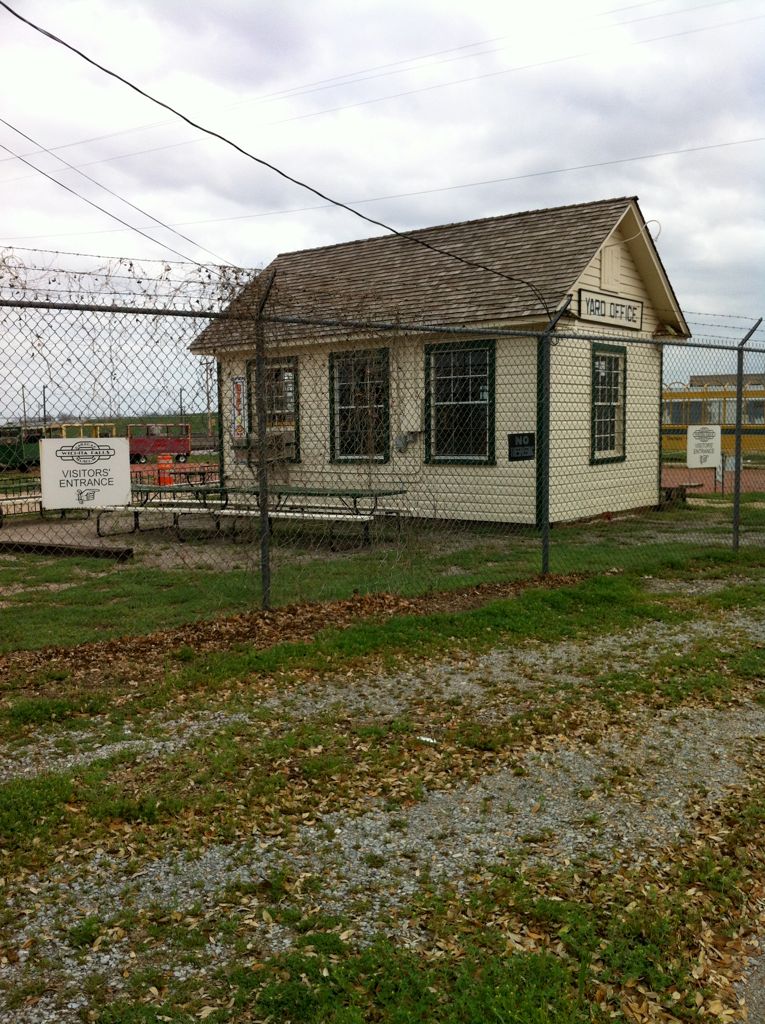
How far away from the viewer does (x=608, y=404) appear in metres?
15.4

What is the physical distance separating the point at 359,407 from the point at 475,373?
188cm

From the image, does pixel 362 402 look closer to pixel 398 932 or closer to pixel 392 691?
pixel 392 691

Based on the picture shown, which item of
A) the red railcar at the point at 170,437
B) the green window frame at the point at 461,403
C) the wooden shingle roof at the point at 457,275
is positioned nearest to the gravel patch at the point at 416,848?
the red railcar at the point at 170,437

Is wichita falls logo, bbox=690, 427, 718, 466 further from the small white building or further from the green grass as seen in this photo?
the small white building

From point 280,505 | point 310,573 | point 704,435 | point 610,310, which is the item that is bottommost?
point 310,573

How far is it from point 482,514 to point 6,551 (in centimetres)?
687

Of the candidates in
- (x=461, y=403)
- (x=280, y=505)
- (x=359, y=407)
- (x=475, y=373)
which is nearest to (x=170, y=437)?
(x=280, y=505)

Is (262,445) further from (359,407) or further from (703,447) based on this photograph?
(359,407)

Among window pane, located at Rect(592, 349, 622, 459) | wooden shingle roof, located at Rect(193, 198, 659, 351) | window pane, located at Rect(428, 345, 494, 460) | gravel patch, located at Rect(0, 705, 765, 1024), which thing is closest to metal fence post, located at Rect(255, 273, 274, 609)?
gravel patch, located at Rect(0, 705, 765, 1024)

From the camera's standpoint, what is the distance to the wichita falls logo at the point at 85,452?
19.9 feet

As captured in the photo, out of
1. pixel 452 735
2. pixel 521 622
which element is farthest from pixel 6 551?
pixel 452 735

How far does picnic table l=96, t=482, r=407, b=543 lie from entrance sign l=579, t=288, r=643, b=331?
13.3ft

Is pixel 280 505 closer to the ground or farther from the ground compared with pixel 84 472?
closer to the ground

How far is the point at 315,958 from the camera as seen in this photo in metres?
2.83
